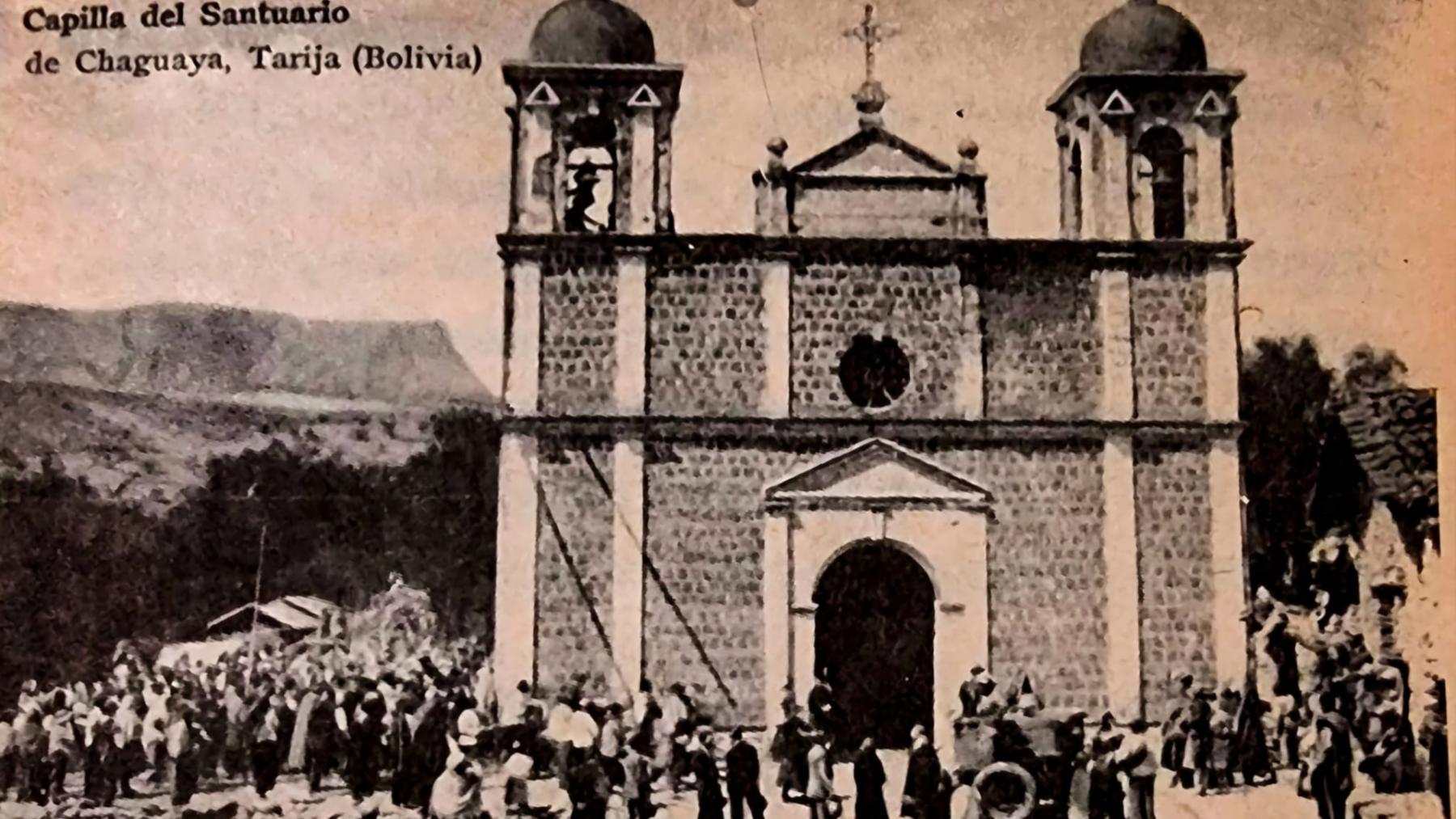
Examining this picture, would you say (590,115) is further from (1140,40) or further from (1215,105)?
(1215,105)

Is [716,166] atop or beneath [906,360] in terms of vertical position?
atop

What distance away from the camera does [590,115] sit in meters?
5.07

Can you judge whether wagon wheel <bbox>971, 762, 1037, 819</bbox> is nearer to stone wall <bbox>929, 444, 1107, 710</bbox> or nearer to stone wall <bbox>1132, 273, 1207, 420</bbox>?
stone wall <bbox>929, 444, 1107, 710</bbox>

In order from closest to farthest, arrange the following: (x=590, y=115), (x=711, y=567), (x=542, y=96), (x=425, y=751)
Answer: (x=425, y=751) < (x=711, y=567) < (x=542, y=96) < (x=590, y=115)

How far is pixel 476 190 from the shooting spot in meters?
4.86

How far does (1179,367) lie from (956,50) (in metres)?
1.29

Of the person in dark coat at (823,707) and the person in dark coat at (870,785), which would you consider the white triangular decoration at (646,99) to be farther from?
the person in dark coat at (870,785)

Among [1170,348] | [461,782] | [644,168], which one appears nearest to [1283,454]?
[1170,348]

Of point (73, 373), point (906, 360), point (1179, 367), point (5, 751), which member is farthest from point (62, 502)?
point (1179, 367)

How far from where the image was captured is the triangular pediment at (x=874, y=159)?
4918 millimetres

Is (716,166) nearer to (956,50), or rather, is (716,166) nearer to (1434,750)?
(956,50)

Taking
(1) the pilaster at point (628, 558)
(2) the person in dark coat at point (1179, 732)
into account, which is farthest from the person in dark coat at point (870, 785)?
(2) the person in dark coat at point (1179, 732)

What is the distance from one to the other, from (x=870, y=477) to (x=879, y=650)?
1.85ft

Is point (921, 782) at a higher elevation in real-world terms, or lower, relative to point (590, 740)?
lower
